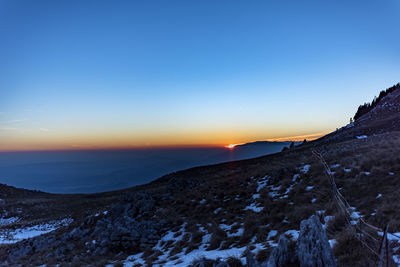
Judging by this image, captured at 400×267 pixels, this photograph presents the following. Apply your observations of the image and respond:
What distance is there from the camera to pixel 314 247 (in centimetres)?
555

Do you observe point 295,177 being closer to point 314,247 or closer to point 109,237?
point 314,247

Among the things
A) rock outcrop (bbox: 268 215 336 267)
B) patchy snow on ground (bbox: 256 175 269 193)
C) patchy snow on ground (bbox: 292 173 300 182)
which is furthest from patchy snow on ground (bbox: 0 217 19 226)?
rock outcrop (bbox: 268 215 336 267)

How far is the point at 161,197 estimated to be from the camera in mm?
22656

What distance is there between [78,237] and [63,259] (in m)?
4.24

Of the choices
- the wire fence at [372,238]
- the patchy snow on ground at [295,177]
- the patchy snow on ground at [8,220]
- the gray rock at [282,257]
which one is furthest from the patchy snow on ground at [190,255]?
the patchy snow on ground at [8,220]

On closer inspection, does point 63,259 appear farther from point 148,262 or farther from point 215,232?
point 215,232

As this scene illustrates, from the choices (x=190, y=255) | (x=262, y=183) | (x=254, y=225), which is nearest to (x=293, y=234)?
(x=254, y=225)

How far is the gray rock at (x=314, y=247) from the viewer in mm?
5410

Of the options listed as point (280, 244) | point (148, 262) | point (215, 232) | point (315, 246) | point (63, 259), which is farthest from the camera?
point (63, 259)

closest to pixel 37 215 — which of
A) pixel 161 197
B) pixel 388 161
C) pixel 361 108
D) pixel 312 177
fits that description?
pixel 161 197

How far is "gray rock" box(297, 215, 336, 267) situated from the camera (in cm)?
541

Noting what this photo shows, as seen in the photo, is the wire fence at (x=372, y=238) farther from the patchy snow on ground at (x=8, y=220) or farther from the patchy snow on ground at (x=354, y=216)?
the patchy snow on ground at (x=8, y=220)

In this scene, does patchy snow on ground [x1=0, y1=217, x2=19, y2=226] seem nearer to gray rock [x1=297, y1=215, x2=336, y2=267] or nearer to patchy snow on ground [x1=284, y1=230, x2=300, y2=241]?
patchy snow on ground [x1=284, y1=230, x2=300, y2=241]

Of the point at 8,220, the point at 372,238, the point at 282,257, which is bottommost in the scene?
the point at 8,220
